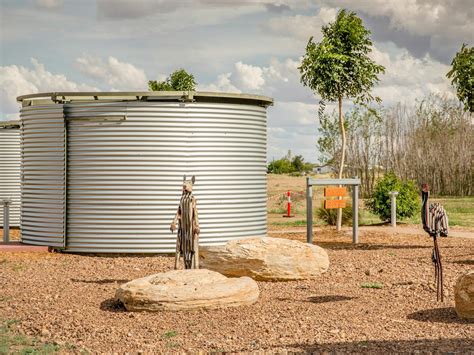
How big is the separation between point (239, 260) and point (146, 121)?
4896 millimetres

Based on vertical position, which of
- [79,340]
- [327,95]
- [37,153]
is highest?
[327,95]

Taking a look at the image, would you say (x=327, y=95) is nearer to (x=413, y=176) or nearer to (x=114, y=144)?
(x=114, y=144)

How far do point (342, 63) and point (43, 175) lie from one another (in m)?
8.22

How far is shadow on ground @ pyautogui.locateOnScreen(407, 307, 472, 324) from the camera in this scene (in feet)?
30.3

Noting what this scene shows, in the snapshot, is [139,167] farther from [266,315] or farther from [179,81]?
[179,81]

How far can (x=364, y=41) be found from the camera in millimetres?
20375

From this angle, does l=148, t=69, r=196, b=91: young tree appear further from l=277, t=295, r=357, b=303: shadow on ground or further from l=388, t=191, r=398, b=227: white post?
l=277, t=295, r=357, b=303: shadow on ground

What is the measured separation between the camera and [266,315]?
9.56 m

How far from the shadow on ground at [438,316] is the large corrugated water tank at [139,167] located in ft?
23.5

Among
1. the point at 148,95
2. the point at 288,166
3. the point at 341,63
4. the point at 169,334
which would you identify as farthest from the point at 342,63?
the point at 288,166

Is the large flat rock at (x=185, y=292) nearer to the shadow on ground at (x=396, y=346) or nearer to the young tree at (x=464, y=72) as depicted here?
the shadow on ground at (x=396, y=346)

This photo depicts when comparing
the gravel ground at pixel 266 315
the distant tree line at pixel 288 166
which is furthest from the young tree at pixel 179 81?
the distant tree line at pixel 288 166

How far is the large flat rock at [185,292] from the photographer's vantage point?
32.3 feet

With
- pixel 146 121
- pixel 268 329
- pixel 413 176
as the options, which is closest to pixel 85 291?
pixel 268 329
